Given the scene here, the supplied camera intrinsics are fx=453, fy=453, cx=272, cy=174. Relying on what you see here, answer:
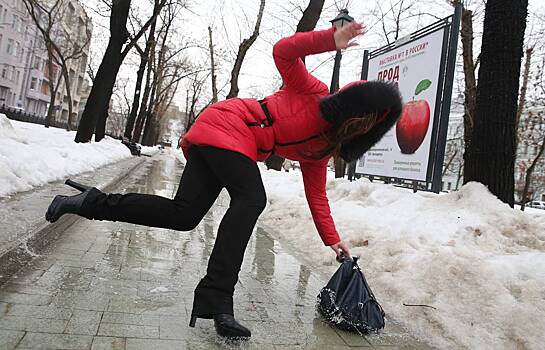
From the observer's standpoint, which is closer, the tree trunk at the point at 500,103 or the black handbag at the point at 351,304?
the black handbag at the point at 351,304

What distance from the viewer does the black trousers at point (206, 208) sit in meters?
2.45

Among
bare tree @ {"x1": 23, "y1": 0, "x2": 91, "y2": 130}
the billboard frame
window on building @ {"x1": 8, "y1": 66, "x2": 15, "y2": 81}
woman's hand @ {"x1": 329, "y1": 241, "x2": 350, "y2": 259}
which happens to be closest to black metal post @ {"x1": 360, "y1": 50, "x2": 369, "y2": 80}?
the billboard frame

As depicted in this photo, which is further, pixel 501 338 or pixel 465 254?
pixel 465 254

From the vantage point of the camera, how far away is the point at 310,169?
120 inches

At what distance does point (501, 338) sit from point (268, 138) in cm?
202

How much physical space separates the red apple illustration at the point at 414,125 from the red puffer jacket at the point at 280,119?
5.88 meters

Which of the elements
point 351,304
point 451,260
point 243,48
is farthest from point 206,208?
point 243,48

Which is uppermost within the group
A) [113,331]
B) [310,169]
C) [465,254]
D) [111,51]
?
[111,51]

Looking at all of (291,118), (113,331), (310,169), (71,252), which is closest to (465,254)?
(310,169)

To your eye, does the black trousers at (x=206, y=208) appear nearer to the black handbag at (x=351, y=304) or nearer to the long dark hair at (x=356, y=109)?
the long dark hair at (x=356, y=109)

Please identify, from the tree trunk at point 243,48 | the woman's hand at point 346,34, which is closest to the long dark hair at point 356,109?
the woman's hand at point 346,34

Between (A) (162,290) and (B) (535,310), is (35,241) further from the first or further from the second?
(B) (535,310)

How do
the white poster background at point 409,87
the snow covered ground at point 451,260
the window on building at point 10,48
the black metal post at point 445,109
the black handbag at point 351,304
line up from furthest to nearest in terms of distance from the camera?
1. the window on building at point 10,48
2. the white poster background at point 409,87
3. the black metal post at point 445,109
4. the snow covered ground at point 451,260
5. the black handbag at point 351,304

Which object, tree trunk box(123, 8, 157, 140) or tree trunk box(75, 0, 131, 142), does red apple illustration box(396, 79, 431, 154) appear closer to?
tree trunk box(75, 0, 131, 142)
